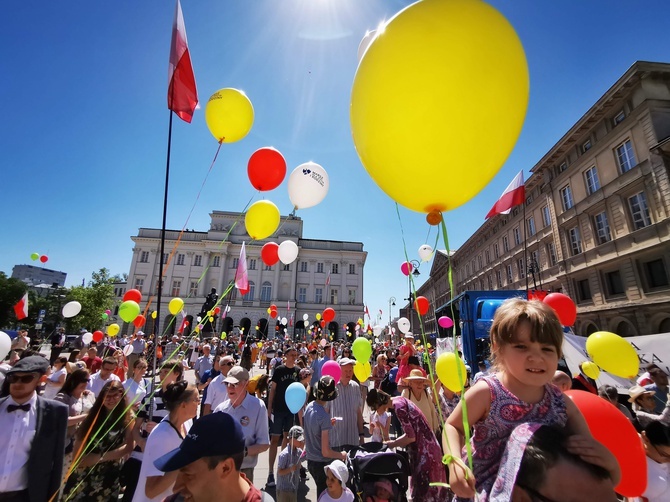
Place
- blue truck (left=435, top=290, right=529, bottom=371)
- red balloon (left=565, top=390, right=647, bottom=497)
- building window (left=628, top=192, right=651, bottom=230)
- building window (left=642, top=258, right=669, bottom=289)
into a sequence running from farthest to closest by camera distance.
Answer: building window (left=628, top=192, right=651, bottom=230) → building window (left=642, top=258, right=669, bottom=289) → blue truck (left=435, top=290, right=529, bottom=371) → red balloon (left=565, top=390, right=647, bottom=497)

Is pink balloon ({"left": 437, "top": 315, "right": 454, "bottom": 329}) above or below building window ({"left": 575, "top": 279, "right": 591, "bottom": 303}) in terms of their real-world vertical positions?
below

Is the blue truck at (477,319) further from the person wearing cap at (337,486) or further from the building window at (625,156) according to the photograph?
the building window at (625,156)

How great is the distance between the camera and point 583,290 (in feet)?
64.5

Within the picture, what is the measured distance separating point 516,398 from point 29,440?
11.9ft

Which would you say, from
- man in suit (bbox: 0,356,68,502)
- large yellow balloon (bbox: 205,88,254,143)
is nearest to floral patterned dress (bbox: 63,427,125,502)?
man in suit (bbox: 0,356,68,502)

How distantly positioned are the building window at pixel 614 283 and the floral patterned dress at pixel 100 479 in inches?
904

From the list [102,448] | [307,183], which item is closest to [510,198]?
[307,183]

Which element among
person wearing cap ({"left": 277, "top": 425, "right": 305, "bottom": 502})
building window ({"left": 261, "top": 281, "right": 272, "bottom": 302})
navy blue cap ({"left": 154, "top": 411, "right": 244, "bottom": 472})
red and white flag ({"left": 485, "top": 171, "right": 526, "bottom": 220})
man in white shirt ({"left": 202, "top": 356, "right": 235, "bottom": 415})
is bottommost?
person wearing cap ({"left": 277, "top": 425, "right": 305, "bottom": 502})

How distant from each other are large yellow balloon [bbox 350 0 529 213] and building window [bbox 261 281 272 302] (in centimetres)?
4330

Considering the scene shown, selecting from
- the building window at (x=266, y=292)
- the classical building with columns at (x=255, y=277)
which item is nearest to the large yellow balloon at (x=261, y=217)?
the classical building with columns at (x=255, y=277)

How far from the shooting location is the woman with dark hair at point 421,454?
251 cm

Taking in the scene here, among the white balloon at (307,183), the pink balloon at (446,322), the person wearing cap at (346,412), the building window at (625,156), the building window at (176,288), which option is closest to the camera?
the person wearing cap at (346,412)

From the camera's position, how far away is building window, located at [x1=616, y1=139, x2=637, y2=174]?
643 inches

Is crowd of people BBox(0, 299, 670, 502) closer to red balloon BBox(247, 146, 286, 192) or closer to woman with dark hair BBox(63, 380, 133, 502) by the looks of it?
woman with dark hair BBox(63, 380, 133, 502)
